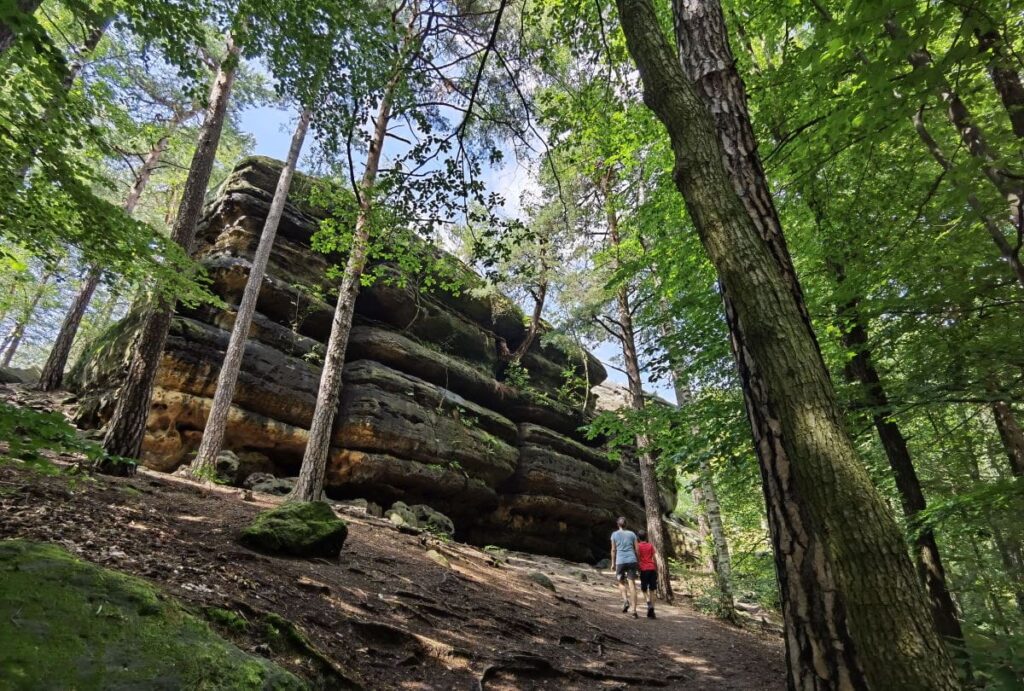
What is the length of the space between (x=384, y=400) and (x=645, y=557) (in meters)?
8.97

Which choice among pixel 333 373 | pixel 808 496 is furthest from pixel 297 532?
pixel 808 496

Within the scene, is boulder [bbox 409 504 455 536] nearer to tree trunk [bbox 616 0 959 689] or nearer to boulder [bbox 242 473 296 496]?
boulder [bbox 242 473 296 496]

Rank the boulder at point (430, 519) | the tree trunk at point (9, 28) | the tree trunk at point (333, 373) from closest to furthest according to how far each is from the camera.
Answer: the tree trunk at point (9, 28) → the tree trunk at point (333, 373) → the boulder at point (430, 519)

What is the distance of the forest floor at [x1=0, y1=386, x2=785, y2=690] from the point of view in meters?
3.89

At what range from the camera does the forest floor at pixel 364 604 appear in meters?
3.89

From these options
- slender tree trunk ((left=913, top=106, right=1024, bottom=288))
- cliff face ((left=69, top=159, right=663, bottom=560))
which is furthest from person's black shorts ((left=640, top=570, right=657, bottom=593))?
slender tree trunk ((left=913, top=106, right=1024, bottom=288))

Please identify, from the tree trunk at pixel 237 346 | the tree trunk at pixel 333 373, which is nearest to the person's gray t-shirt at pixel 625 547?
the tree trunk at pixel 333 373

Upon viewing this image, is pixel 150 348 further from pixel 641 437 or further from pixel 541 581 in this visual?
pixel 641 437

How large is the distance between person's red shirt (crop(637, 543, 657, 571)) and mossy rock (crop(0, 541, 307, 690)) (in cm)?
1022

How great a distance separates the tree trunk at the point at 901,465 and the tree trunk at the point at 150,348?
10.8 meters

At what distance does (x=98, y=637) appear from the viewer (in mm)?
2256

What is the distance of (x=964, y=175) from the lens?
400 centimetres

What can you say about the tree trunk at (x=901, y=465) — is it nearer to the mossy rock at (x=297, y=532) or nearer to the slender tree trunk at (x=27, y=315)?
the mossy rock at (x=297, y=532)

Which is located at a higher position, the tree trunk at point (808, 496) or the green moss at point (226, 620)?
the tree trunk at point (808, 496)
